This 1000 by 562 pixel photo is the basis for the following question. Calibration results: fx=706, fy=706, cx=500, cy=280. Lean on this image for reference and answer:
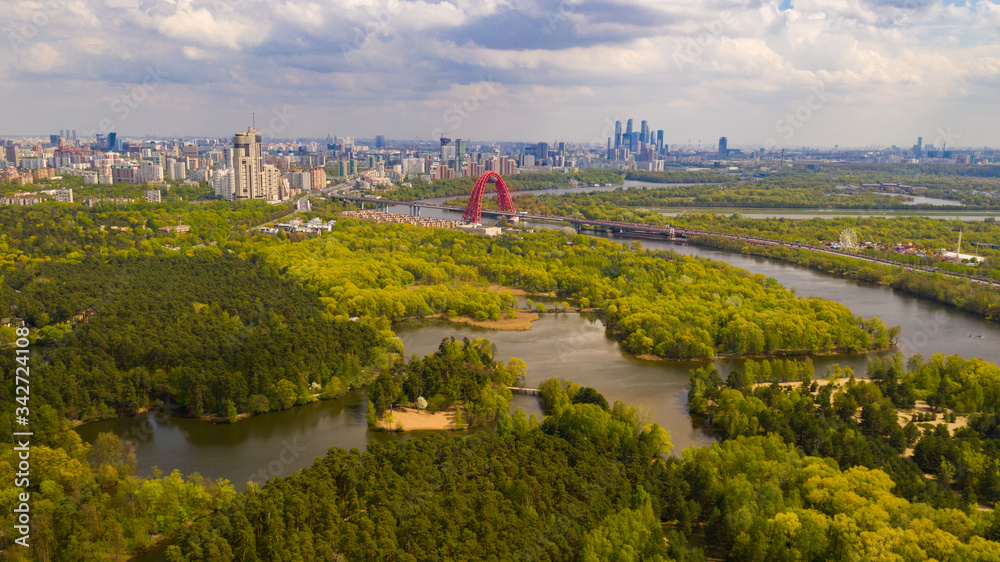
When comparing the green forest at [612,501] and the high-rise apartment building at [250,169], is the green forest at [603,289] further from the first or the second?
the high-rise apartment building at [250,169]

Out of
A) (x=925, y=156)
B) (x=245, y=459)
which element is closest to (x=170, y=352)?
(x=245, y=459)

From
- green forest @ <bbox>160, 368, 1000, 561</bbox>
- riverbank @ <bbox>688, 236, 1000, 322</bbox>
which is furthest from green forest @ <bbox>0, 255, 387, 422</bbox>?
riverbank @ <bbox>688, 236, 1000, 322</bbox>

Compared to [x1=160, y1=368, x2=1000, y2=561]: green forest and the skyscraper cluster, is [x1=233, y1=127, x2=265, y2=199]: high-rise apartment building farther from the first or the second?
the skyscraper cluster

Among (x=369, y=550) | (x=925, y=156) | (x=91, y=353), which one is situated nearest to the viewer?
(x=369, y=550)

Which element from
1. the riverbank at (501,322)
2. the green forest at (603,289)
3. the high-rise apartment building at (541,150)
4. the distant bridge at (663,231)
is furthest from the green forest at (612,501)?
the high-rise apartment building at (541,150)

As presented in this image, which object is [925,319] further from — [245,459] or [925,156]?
[925,156]

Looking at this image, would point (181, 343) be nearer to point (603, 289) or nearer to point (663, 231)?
point (603, 289)

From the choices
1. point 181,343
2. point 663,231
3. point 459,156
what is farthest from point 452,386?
point 459,156
